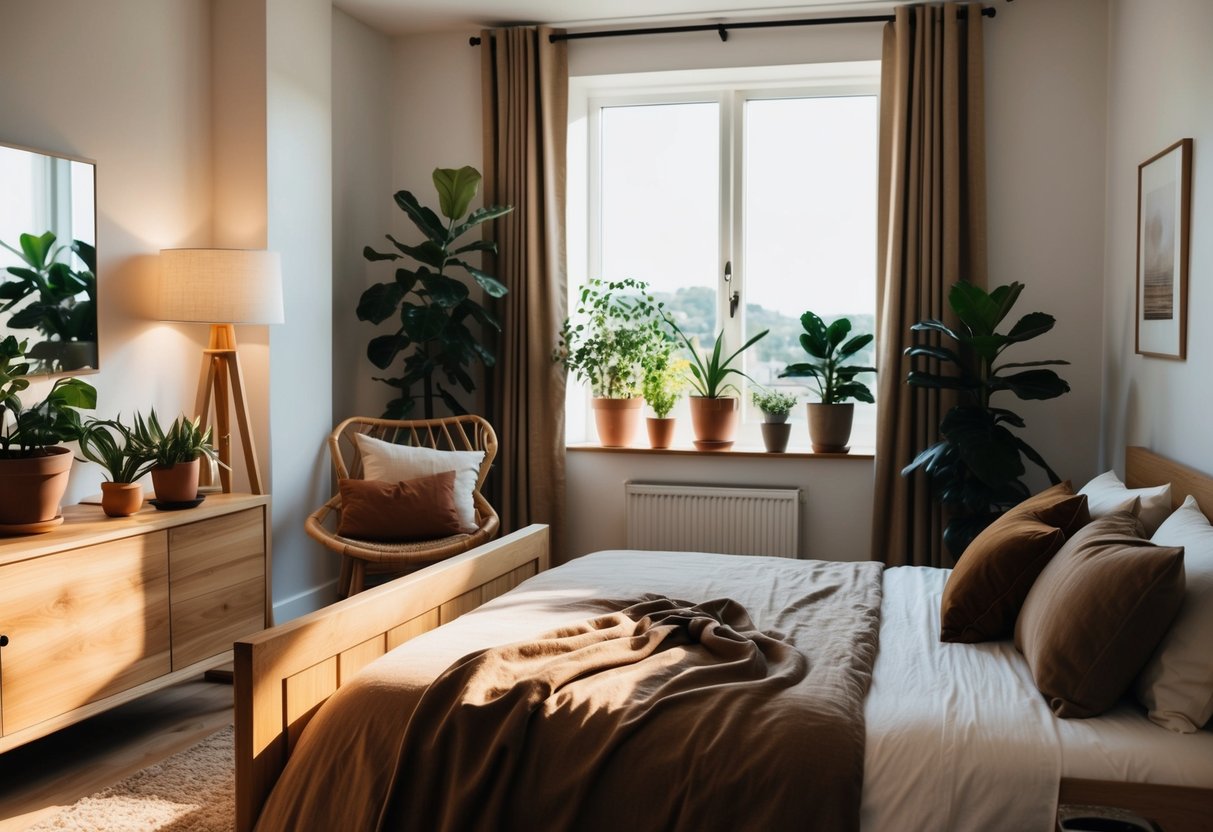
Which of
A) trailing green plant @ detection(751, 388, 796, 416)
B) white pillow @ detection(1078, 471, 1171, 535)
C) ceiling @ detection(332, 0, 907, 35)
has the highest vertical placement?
ceiling @ detection(332, 0, 907, 35)

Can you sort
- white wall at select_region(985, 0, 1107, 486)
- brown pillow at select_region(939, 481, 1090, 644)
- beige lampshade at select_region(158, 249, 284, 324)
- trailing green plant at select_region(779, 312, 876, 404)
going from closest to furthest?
brown pillow at select_region(939, 481, 1090, 644) → beige lampshade at select_region(158, 249, 284, 324) → white wall at select_region(985, 0, 1107, 486) → trailing green plant at select_region(779, 312, 876, 404)

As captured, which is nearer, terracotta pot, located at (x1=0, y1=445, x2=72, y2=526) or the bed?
the bed

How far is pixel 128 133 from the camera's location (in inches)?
146

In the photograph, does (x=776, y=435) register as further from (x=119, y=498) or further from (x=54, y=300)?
(x=54, y=300)

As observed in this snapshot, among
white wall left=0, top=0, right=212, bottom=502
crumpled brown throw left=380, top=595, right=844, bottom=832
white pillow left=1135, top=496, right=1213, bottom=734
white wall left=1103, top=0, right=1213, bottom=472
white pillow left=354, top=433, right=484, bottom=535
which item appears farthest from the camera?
white pillow left=354, top=433, right=484, bottom=535

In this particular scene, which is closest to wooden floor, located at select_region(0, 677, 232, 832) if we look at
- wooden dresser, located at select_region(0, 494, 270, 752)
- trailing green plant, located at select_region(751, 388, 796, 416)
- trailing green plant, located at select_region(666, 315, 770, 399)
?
wooden dresser, located at select_region(0, 494, 270, 752)

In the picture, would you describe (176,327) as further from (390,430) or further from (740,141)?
(740,141)

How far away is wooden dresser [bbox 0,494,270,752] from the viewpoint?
2709mm

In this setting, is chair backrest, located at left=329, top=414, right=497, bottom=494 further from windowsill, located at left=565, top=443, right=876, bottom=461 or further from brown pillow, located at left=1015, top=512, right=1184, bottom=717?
brown pillow, located at left=1015, top=512, right=1184, bottom=717

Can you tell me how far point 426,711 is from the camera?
1.96 m

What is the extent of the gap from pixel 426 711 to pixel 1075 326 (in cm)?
355

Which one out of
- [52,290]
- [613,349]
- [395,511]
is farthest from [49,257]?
[613,349]

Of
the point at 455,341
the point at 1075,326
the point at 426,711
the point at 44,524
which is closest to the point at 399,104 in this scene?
the point at 455,341

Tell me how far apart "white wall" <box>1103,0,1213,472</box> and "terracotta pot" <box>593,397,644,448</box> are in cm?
204
